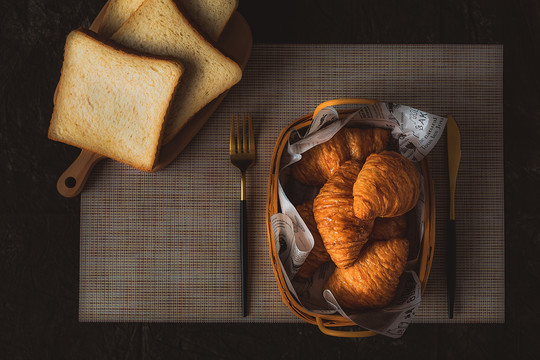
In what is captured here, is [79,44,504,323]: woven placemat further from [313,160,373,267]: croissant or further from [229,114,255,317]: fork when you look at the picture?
[313,160,373,267]: croissant

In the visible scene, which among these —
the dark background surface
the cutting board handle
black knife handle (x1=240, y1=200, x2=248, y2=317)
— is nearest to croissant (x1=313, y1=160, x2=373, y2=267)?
black knife handle (x1=240, y1=200, x2=248, y2=317)

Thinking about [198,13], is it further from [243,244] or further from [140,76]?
[243,244]

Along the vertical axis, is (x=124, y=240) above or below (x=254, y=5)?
below

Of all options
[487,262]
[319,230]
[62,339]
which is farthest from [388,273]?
[62,339]

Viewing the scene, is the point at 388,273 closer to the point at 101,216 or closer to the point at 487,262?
the point at 487,262

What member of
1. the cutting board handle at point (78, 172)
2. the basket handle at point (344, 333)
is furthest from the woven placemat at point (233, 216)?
the basket handle at point (344, 333)

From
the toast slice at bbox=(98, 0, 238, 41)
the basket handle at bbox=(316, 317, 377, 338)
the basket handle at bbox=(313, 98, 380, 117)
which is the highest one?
the toast slice at bbox=(98, 0, 238, 41)
